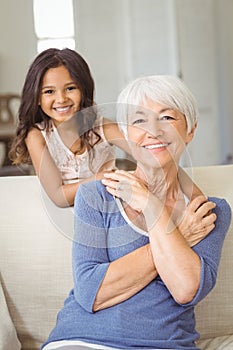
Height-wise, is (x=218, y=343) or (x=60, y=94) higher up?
(x=60, y=94)

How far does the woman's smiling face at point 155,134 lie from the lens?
1.54m

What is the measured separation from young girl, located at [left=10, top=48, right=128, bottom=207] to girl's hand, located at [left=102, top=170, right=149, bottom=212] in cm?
8

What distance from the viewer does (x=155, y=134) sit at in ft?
5.05

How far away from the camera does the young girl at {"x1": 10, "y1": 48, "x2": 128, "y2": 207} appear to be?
1.63m

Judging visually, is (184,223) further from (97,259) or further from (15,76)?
(15,76)

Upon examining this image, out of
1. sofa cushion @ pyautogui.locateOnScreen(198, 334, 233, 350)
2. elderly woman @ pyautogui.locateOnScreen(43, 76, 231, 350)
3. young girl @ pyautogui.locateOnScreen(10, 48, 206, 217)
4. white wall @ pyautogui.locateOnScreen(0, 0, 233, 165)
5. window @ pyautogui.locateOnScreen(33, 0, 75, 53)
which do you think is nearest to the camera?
elderly woman @ pyautogui.locateOnScreen(43, 76, 231, 350)

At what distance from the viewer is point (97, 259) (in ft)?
5.01

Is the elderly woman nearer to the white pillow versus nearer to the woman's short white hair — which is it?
the woman's short white hair

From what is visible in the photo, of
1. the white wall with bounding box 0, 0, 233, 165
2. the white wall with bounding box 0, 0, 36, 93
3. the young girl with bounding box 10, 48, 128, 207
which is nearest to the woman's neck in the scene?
the young girl with bounding box 10, 48, 128, 207

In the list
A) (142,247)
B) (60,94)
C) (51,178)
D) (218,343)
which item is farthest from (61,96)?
(218,343)

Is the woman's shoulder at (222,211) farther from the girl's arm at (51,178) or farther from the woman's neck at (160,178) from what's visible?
the girl's arm at (51,178)

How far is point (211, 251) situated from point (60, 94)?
0.51 meters

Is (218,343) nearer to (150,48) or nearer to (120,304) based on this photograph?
(120,304)

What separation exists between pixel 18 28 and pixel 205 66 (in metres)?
1.56
